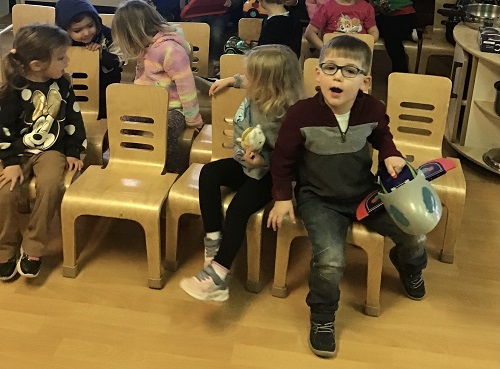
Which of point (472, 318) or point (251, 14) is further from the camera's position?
point (251, 14)

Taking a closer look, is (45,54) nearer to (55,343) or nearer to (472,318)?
(55,343)

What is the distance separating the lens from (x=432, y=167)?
206 cm

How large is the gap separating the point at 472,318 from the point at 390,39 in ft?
7.56

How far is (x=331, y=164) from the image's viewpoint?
2064 millimetres

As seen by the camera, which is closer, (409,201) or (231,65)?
(409,201)

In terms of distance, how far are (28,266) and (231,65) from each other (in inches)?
45.3

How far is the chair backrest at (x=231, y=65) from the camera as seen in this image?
267 centimetres

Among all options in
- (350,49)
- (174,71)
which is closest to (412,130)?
(350,49)

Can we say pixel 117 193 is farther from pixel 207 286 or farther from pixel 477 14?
pixel 477 14

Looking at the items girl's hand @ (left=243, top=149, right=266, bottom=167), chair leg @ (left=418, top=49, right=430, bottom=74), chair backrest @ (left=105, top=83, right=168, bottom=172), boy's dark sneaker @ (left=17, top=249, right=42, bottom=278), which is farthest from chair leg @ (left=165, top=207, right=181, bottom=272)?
chair leg @ (left=418, top=49, right=430, bottom=74)

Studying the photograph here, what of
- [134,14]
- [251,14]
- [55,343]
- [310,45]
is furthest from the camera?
[251,14]

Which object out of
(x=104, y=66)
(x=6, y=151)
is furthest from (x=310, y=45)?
→ (x=6, y=151)

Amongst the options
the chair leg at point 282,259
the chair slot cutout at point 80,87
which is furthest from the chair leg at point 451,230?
the chair slot cutout at point 80,87

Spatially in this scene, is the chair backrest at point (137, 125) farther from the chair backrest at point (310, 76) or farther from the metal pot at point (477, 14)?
the metal pot at point (477, 14)
